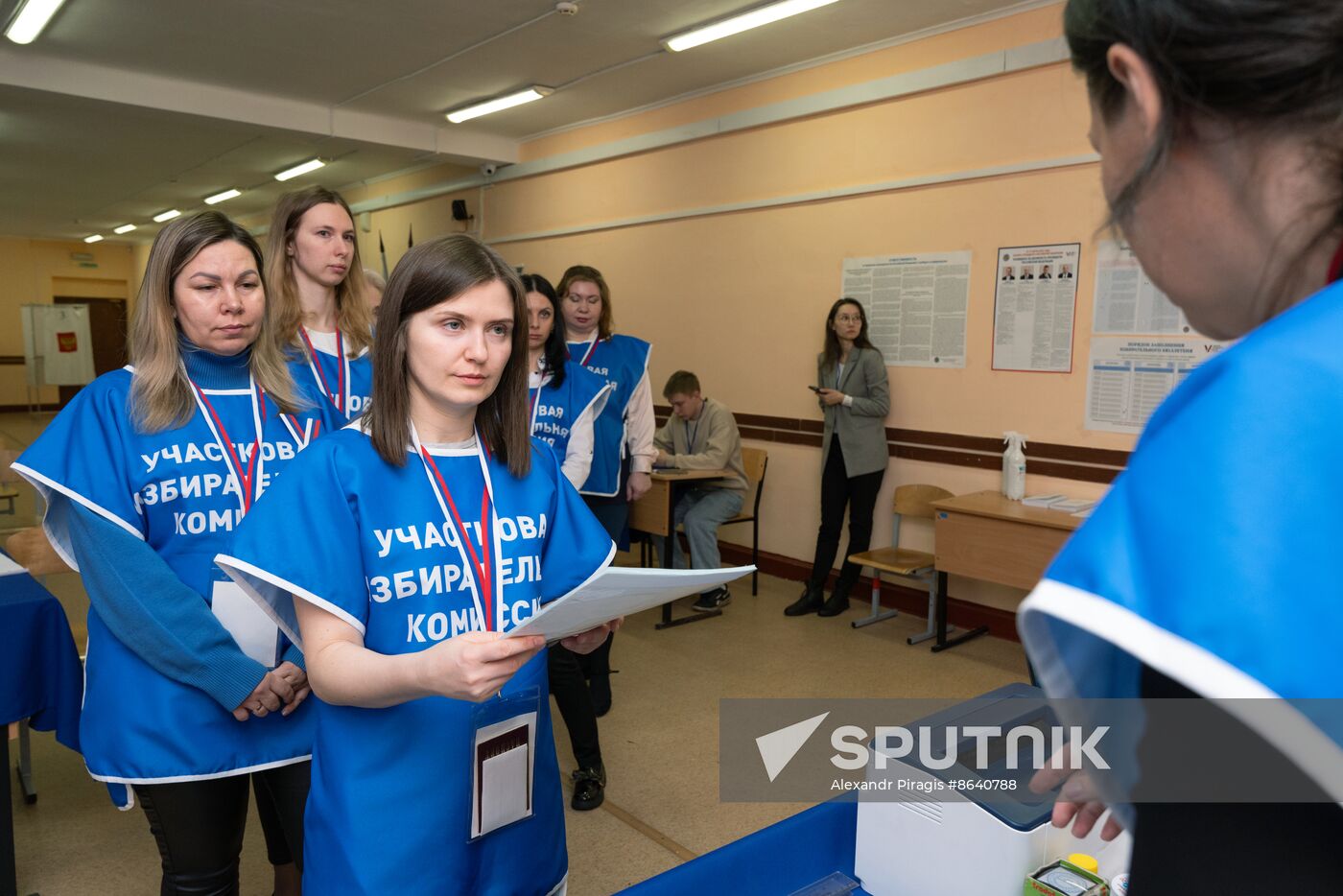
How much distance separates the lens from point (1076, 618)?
37 cm

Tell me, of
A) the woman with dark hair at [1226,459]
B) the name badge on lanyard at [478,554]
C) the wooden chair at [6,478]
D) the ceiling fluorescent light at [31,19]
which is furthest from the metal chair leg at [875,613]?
the ceiling fluorescent light at [31,19]

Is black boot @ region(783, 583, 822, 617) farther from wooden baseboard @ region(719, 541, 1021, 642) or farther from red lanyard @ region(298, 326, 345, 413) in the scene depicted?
red lanyard @ region(298, 326, 345, 413)

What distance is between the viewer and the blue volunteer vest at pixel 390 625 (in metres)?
1.20

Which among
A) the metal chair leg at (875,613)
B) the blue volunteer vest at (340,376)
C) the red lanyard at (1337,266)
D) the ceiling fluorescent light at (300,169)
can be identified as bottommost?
the metal chair leg at (875,613)

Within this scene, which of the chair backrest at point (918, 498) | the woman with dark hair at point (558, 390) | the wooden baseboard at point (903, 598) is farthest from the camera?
the chair backrest at point (918, 498)

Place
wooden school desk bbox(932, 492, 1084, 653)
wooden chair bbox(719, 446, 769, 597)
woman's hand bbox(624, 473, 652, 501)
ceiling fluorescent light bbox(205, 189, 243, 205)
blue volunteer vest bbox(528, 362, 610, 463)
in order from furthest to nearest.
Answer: ceiling fluorescent light bbox(205, 189, 243, 205)
wooden chair bbox(719, 446, 769, 597)
wooden school desk bbox(932, 492, 1084, 653)
woman's hand bbox(624, 473, 652, 501)
blue volunteer vest bbox(528, 362, 610, 463)

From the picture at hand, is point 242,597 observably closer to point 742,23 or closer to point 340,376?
point 340,376

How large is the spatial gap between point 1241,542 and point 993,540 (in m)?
4.09

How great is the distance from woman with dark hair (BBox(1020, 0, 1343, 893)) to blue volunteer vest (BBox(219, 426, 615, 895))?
951 mm

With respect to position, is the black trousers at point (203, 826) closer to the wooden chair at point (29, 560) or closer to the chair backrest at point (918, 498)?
the wooden chair at point (29, 560)

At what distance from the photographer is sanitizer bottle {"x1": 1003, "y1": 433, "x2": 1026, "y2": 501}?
4.51 m

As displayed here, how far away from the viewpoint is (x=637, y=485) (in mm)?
3896

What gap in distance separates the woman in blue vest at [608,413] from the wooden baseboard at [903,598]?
196cm

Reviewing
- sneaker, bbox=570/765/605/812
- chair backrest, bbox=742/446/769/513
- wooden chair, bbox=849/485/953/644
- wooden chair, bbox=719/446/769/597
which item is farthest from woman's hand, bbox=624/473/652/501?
chair backrest, bbox=742/446/769/513
